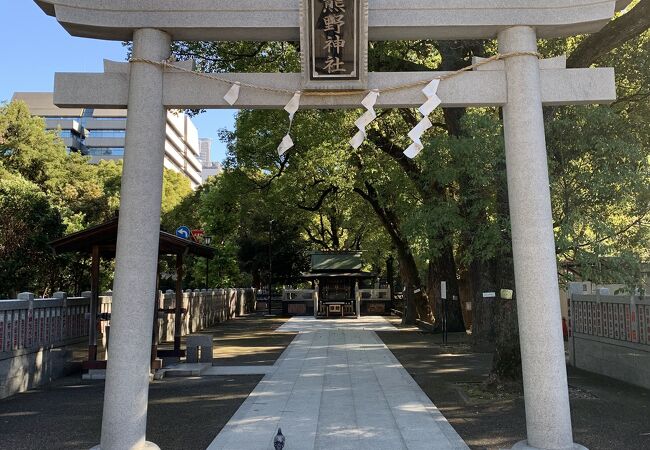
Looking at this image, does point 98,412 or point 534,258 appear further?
point 98,412

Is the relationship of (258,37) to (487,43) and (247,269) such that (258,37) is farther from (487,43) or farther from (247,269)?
(247,269)

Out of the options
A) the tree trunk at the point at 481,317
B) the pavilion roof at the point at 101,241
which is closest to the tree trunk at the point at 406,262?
the tree trunk at the point at 481,317

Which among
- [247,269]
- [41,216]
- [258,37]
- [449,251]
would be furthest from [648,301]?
[247,269]

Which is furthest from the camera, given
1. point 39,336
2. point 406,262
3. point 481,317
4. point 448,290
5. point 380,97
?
point 406,262

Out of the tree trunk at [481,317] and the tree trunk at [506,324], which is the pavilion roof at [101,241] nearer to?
the tree trunk at [506,324]

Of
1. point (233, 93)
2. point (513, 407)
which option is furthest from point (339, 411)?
point (233, 93)

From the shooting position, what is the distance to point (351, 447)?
20.0 ft

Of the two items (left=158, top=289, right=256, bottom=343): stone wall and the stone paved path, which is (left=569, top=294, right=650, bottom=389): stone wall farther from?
(left=158, top=289, right=256, bottom=343): stone wall

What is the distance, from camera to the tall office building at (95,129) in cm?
7556

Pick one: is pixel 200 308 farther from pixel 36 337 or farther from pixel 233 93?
pixel 233 93

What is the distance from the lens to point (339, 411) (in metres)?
7.93

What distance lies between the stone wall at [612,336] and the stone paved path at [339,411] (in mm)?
4116

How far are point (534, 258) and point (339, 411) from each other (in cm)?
412

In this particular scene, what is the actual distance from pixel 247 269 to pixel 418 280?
67.8ft
